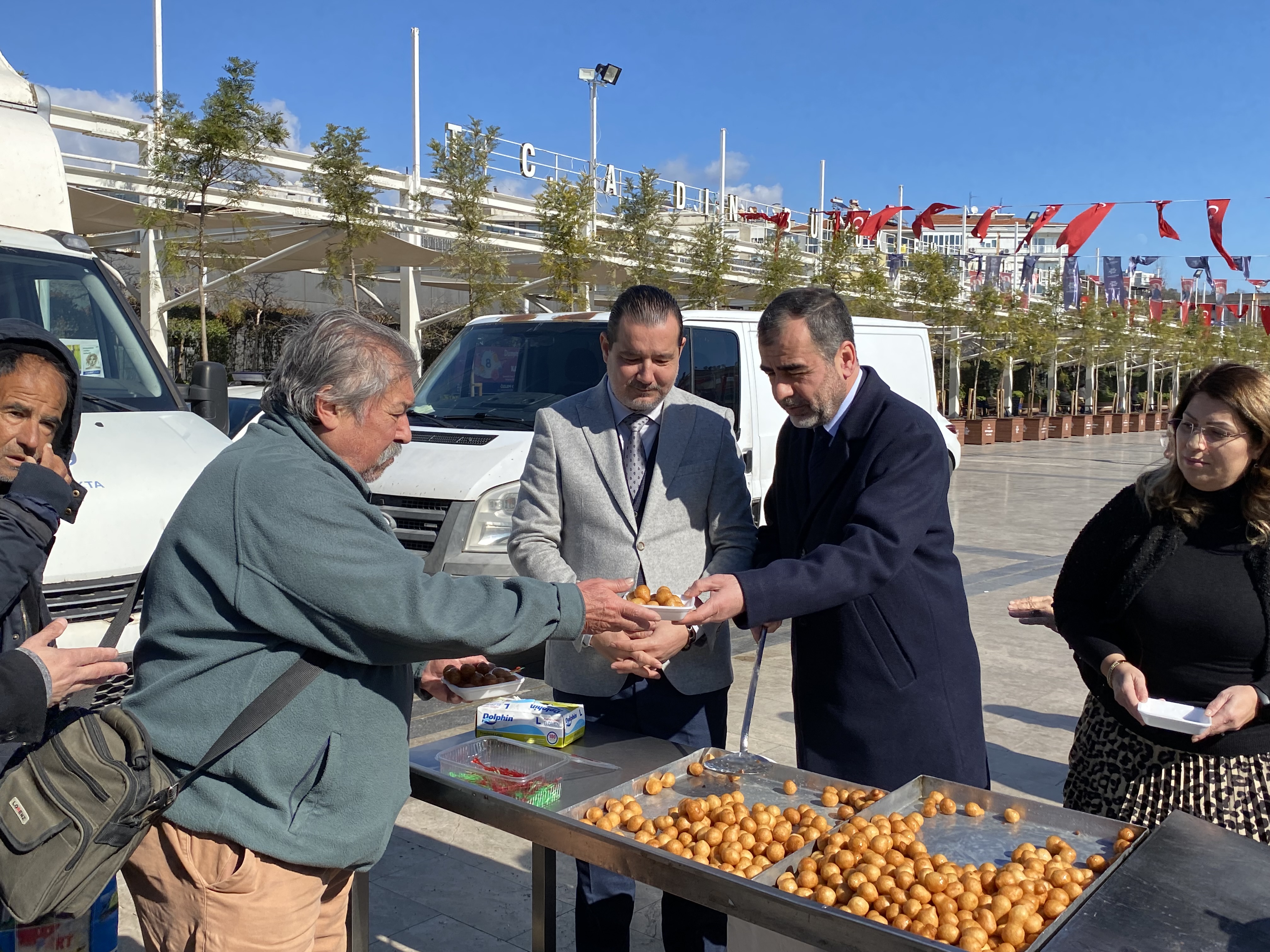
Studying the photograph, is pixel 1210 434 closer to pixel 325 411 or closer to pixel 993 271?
pixel 325 411

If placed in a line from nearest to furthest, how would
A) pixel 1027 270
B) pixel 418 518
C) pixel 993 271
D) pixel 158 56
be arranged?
pixel 418 518, pixel 158 56, pixel 993 271, pixel 1027 270

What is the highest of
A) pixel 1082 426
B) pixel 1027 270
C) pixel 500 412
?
pixel 1027 270

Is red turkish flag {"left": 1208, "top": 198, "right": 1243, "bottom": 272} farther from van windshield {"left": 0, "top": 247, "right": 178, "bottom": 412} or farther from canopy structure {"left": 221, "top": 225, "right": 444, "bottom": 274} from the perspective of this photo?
van windshield {"left": 0, "top": 247, "right": 178, "bottom": 412}

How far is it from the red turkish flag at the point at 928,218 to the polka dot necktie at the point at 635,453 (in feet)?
94.7

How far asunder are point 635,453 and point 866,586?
881 mm

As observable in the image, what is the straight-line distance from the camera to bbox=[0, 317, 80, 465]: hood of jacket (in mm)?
2891

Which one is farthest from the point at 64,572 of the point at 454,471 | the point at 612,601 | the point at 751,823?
the point at 751,823

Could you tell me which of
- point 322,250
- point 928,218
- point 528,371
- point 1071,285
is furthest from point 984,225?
point 528,371

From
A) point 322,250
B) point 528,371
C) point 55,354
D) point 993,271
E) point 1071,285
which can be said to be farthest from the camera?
point 1071,285

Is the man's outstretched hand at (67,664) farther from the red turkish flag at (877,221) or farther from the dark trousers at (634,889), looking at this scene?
the red turkish flag at (877,221)

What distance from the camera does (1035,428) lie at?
3312 centimetres

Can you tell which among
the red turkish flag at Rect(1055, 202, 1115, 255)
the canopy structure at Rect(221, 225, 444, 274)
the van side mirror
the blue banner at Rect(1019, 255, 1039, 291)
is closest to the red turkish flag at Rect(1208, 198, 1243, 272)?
the red turkish flag at Rect(1055, 202, 1115, 255)

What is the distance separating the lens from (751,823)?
2475 mm

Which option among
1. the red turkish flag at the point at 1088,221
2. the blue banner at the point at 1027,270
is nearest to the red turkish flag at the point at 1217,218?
the red turkish flag at the point at 1088,221
